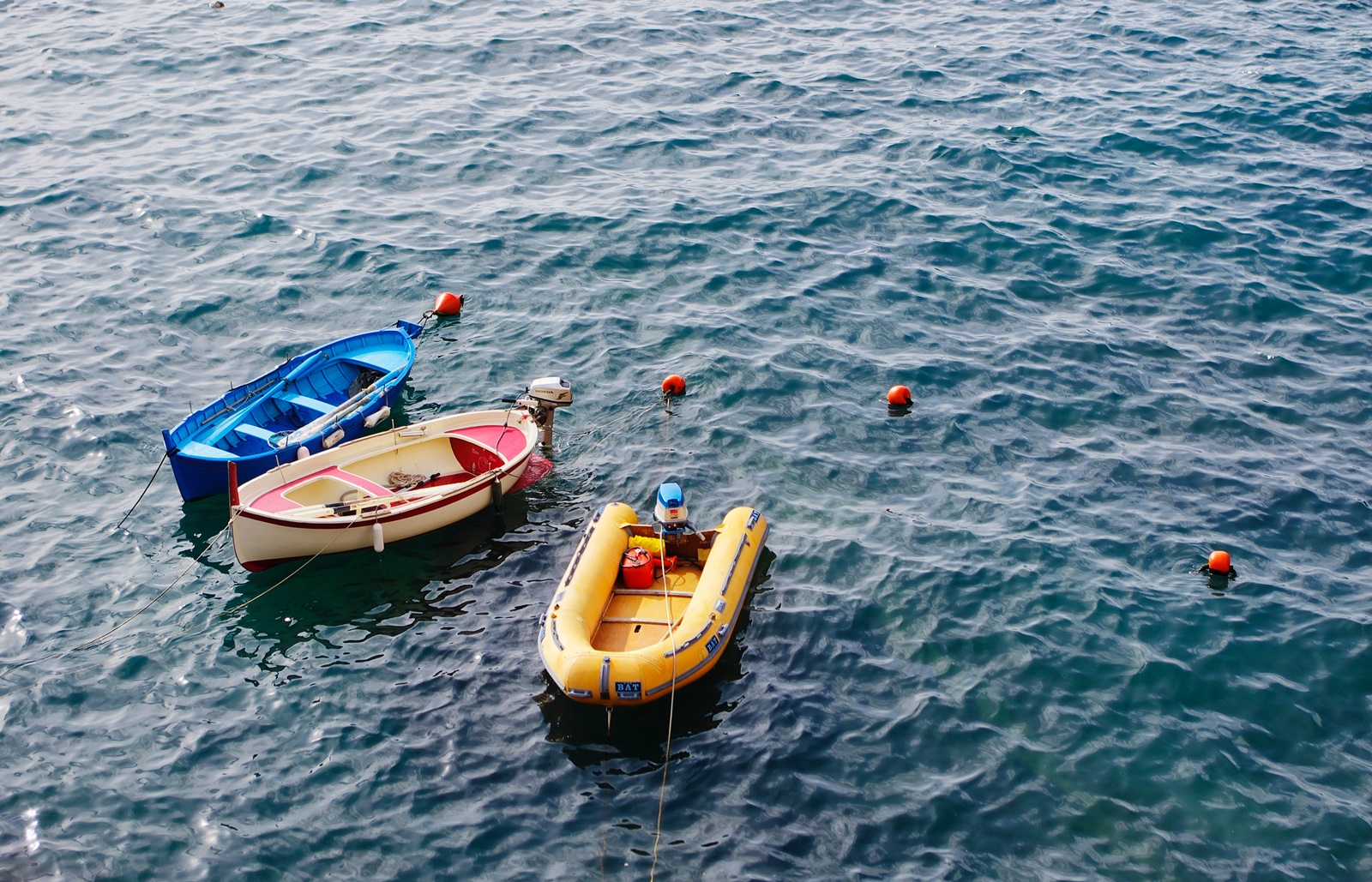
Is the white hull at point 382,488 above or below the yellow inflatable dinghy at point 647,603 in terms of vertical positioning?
above

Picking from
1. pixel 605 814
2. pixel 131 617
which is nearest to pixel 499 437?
pixel 131 617

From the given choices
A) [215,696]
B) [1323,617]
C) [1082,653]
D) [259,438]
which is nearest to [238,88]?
[259,438]

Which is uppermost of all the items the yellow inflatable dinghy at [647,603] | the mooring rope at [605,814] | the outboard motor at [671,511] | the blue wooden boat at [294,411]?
the blue wooden boat at [294,411]

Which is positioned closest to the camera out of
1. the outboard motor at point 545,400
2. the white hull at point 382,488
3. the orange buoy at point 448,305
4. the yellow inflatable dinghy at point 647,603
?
the yellow inflatable dinghy at point 647,603

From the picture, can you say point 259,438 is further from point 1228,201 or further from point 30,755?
point 1228,201

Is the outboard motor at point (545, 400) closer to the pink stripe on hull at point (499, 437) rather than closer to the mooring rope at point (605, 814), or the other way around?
the pink stripe on hull at point (499, 437)

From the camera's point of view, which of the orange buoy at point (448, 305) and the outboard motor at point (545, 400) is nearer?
the outboard motor at point (545, 400)

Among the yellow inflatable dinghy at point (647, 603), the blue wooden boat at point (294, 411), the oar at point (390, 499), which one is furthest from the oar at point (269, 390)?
the yellow inflatable dinghy at point (647, 603)
